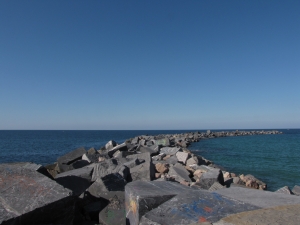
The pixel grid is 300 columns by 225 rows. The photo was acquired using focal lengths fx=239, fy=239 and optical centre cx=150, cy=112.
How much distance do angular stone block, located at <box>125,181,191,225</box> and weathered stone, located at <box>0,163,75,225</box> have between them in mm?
778

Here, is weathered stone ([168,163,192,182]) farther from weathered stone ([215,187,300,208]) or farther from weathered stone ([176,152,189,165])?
weathered stone ([215,187,300,208])

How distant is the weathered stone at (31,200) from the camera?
2688 millimetres

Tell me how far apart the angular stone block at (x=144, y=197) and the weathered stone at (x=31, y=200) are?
78cm

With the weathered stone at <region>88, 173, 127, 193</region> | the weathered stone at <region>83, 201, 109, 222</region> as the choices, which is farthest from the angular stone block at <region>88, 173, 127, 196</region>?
the weathered stone at <region>83, 201, 109, 222</region>

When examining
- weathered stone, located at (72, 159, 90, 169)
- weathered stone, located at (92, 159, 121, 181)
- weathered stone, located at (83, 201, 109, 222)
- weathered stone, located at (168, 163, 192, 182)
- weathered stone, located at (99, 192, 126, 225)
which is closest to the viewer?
weathered stone, located at (99, 192, 126, 225)

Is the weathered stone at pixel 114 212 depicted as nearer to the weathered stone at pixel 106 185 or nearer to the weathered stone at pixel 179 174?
the weathered stone at pixel 106 185

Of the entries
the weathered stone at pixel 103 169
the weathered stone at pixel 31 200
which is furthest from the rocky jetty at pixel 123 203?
the weathered stone at pixel 103 169

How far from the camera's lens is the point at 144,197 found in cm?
288

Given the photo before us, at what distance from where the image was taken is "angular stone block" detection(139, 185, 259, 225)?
7.80 feet

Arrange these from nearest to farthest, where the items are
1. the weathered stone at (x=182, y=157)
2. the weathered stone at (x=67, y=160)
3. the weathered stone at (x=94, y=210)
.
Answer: the weathered stone at (x=94, y=210), the weathered stone at (x=67, y=160), the weathered stone at (x=182, y=157)

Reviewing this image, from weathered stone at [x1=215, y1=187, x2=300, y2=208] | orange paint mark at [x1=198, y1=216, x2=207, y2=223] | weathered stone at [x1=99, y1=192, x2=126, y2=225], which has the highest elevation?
weathered stone at [x1=215, y1=187, x2=300, y2=208]

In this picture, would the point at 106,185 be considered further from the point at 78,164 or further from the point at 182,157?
the point at 182,157

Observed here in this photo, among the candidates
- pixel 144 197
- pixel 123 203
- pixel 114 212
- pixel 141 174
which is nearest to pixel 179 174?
pixel 141 174

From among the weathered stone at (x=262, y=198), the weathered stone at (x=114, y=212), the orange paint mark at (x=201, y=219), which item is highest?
the weathered stone at (x=262, y=198)
